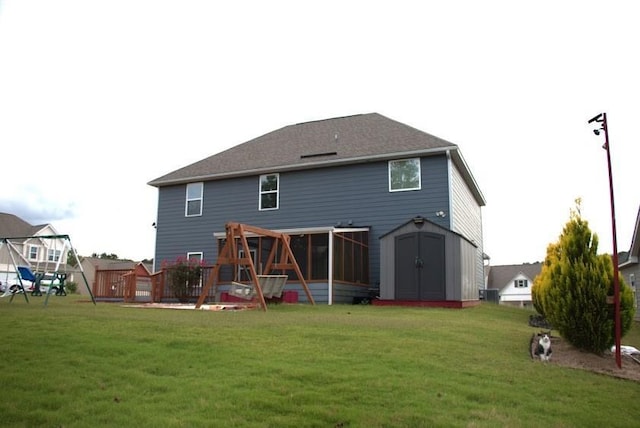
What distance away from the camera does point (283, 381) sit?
4949mm

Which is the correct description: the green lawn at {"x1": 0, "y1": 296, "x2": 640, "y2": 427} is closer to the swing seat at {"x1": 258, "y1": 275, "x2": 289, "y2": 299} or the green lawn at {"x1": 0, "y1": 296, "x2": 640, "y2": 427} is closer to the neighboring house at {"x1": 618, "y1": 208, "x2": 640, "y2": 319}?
the swing seat at {"x1": 258, "y1": 275, "x2": 289, "y2": 299}

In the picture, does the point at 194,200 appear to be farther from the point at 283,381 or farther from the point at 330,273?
the point at 283,381

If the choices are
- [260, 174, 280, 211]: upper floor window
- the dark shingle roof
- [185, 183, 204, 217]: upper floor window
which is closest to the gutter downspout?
[260, 174, 280, 211]: upper floor window

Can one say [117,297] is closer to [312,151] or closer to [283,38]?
[312,151]

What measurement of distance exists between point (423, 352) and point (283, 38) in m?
7.72

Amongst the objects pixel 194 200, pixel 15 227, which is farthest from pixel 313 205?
pixel 15 227

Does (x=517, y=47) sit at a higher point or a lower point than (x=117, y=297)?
higher

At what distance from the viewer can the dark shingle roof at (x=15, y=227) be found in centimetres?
4156

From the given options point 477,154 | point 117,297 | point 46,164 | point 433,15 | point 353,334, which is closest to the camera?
point 353,334

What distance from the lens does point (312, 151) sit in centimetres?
1969

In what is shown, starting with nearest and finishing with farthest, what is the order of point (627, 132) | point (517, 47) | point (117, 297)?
point (627, 132) < point (517, 47) < point (117, 297)

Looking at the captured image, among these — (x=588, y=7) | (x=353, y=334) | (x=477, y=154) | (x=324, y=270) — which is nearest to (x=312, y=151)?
(x=324, y=270)

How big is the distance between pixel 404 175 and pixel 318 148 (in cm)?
395

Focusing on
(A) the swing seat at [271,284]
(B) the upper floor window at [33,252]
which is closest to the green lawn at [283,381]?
(A) the swing seat at [271,284]
